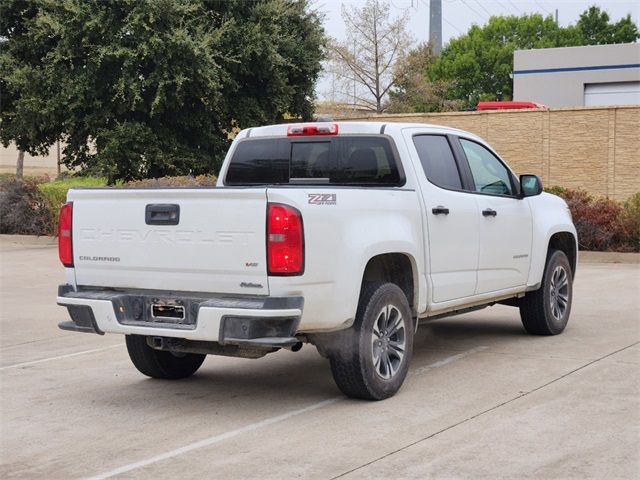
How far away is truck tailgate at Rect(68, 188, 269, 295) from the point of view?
6121 mm

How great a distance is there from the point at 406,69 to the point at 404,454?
45.9 metres

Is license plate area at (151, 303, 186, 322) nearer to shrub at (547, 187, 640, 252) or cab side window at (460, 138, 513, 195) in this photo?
cab side window at (460, 138, 513, 195)

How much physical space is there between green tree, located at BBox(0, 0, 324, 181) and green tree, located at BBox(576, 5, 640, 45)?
46345 millimetres

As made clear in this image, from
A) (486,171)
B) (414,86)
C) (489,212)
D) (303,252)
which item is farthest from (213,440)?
(414,86)

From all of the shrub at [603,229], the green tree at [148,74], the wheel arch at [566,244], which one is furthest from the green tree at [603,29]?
the wheel arch at [566,244]

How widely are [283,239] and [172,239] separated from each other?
2.78 ft

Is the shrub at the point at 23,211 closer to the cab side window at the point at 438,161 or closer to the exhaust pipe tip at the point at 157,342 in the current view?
the cab side window at the point at 438,161

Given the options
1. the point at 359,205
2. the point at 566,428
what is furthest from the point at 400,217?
the point at 566,428

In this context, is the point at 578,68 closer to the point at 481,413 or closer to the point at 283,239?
the point at 481,413

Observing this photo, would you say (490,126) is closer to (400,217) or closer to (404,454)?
(400,217)

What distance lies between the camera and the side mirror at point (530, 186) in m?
8.88

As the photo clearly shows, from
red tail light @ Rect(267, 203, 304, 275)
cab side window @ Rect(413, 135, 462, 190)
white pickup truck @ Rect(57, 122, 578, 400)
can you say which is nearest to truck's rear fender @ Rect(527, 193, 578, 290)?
white pickup truck @ Rect(57, 122, 578, 400)

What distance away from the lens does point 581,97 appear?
47.6 metres

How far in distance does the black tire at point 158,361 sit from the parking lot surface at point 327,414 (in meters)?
0.10
